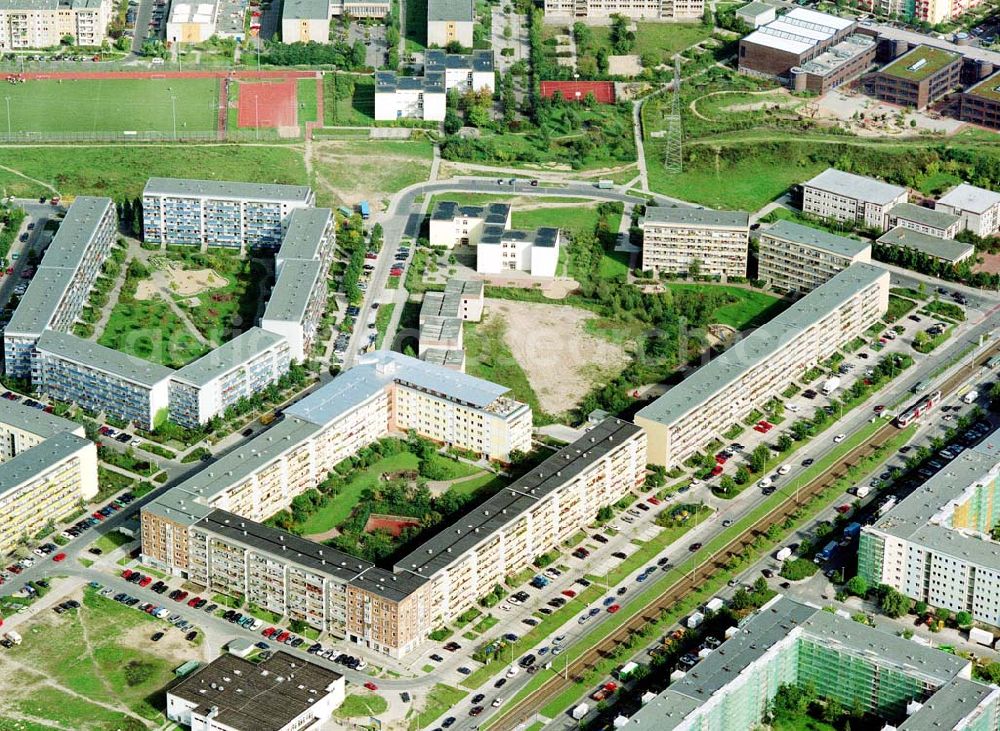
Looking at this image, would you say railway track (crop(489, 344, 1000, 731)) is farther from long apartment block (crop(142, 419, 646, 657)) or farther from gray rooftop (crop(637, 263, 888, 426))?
gray rooftop (crop(637, 263, 888, 426))

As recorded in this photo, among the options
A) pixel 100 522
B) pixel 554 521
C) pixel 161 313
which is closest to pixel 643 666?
pixel 554 521

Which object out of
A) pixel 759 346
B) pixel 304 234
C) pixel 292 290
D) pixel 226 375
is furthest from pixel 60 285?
pixel 759 346

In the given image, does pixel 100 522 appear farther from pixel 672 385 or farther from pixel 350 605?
pixel 672 385

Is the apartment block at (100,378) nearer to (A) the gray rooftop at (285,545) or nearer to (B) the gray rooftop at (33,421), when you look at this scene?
(B) the gray rooftop at (33,421)

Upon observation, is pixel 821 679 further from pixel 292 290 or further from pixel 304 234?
pixel 304 234

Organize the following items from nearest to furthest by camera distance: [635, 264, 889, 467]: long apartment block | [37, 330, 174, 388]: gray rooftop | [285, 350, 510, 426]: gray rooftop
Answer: [285, 350, 510, 426]: gray rooftop
[635, 264, 889, 467]: long apartment block
[37, 330, 174, 388]: gray rooftop

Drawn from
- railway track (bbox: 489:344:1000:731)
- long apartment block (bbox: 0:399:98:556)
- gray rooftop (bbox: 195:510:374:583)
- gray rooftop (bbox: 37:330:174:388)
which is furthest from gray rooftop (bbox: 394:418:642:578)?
gray rooftop (bbox: 37:330:174:388)
